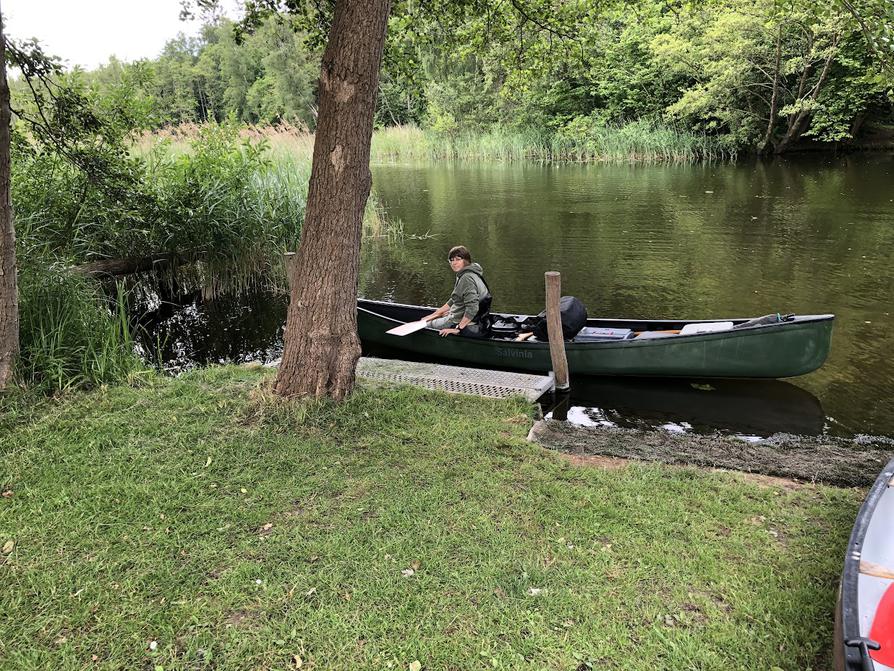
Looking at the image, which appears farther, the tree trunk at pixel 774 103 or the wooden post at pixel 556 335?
the tree trunk at pixel 774 103

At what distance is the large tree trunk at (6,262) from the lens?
495 cm

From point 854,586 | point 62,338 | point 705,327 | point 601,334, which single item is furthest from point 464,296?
point 854,586

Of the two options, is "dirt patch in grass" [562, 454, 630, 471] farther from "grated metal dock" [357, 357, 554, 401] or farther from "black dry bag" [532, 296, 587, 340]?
"black dry bag" [532, 296, 587, 340]

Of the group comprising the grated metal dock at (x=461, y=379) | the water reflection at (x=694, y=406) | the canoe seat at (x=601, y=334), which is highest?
the canoe seat at (x=601, y=334)

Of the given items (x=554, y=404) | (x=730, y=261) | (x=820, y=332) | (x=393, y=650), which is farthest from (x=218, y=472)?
(x=730, y=261)

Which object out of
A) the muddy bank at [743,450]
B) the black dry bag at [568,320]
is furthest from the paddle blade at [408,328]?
the muddy bank at [743,450]

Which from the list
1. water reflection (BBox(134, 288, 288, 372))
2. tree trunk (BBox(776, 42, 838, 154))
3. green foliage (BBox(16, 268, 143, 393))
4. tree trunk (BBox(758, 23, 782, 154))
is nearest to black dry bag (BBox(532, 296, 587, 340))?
water reflection (BBox(134, 288, 288, 372))

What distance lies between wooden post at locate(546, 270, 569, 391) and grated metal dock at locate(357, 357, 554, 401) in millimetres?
189

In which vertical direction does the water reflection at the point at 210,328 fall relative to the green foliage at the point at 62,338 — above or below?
below

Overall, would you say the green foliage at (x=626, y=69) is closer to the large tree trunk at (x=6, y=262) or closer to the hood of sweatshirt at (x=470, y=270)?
the hood of sweatshirt at (x=470, y=270)

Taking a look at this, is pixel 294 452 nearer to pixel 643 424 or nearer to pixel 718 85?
pixel 643 424

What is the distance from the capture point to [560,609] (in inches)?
118

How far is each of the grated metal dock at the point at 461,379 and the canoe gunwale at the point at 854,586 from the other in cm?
329

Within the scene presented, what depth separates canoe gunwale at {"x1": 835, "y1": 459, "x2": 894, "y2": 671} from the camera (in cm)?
218
